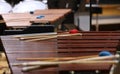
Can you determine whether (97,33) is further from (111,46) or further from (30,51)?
(30,51)

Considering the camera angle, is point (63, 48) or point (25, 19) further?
point (25, 19)

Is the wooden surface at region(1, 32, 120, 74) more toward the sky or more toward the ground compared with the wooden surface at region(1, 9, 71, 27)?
more toward the sky

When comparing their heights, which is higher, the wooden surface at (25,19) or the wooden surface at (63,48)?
the wooden surface at (63,48)

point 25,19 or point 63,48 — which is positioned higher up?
point 63,48

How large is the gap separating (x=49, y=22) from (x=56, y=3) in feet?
6.19

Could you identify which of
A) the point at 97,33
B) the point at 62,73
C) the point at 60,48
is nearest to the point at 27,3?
the point at 97,33

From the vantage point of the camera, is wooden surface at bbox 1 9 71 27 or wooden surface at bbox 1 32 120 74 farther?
wooden surface at bbox 1 9 71 27

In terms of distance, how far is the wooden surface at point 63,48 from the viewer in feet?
4.28

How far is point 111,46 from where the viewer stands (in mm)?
1646

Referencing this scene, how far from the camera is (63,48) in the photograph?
161 cm

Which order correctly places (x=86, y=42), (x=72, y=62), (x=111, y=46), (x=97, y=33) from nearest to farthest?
(x=72, y=62), (x=111, y=46), (x=86, y=42), (x=97, y=33)

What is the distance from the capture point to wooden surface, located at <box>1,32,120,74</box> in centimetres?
130

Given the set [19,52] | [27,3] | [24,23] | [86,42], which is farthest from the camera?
[27,3]

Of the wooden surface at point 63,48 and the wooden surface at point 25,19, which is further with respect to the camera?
the wooden surface at point 25,19
